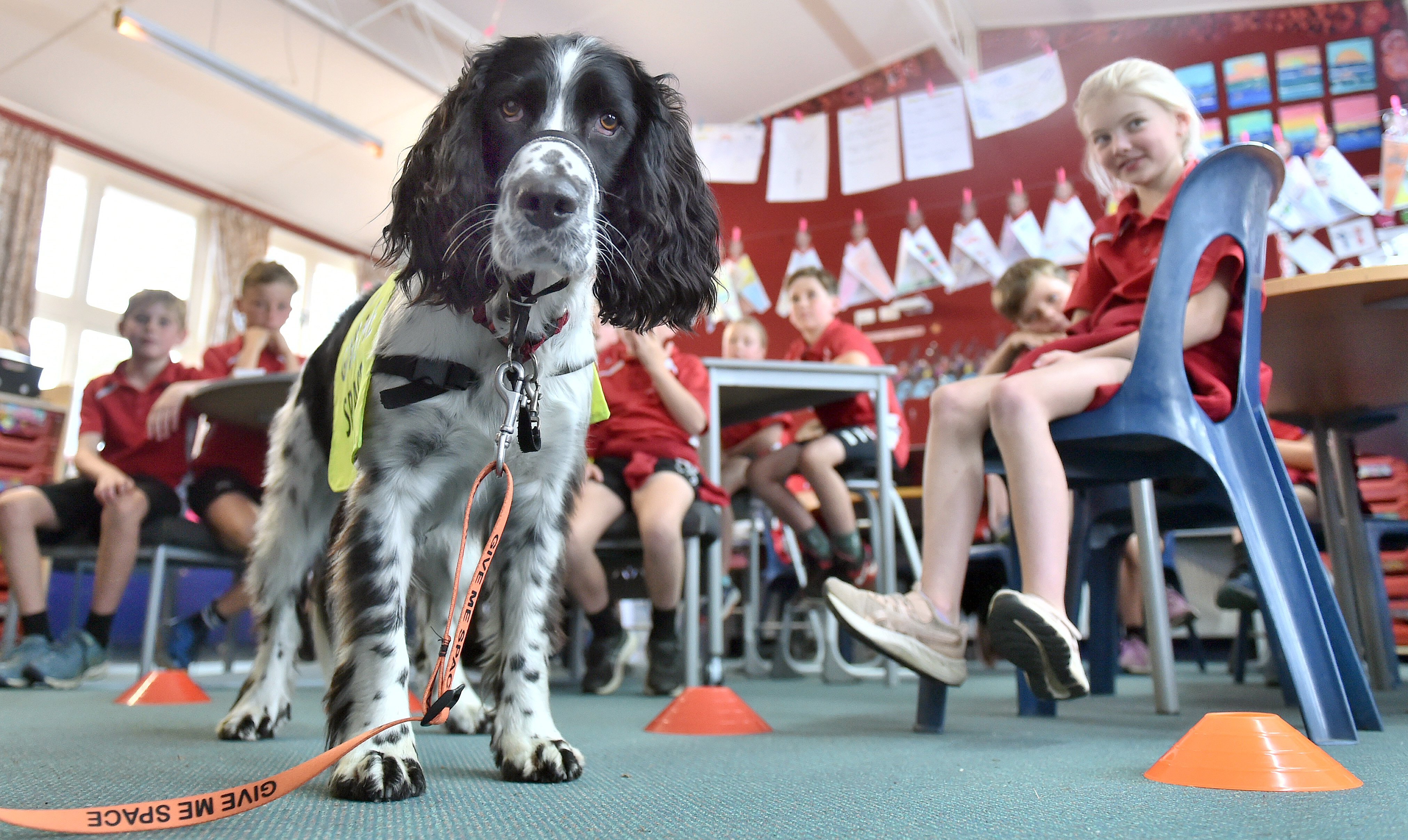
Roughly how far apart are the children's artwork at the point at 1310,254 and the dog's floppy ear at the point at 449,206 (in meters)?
5.94

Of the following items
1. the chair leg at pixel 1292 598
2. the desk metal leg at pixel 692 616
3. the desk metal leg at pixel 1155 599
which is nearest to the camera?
the chair leg at pixel 1292 598

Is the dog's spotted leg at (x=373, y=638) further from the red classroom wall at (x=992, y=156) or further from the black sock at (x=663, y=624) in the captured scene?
the red classroom wall at (x=992, y=156)

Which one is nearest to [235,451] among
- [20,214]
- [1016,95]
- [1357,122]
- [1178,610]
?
[1178,610]

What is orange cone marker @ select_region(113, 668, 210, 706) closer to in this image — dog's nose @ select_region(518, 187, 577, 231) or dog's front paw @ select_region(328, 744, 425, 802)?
dog's front paw @ select_region(328, 744, 425, 802)

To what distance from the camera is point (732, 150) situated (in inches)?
298

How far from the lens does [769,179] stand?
25.4ft

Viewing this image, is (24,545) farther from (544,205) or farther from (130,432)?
(544,205)

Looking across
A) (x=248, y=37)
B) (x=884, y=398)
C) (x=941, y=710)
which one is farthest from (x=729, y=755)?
(x=248, y=37)

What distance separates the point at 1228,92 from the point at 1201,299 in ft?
18.9

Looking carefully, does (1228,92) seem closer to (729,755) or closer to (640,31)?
(640,31)

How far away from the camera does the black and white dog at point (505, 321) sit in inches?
46.5

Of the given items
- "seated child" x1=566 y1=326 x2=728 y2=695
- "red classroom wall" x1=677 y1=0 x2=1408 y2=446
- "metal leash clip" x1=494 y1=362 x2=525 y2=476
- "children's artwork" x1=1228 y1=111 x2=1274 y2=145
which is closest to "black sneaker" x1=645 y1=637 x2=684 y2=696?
"seated child" x1=566 y1=326 x2=728 y2=695

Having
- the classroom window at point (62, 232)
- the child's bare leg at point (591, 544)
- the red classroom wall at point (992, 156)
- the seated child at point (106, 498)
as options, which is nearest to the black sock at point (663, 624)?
the child's bare leg at point (591, 544)

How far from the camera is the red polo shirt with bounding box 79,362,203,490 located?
330 cm
